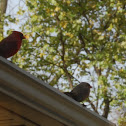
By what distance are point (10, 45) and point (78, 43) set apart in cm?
806

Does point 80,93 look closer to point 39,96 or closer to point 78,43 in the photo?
point 39,96

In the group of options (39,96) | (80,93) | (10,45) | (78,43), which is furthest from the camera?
(78,43)

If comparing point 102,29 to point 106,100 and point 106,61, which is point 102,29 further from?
point 106,100

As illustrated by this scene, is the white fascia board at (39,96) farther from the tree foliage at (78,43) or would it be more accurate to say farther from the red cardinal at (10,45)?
the tree foliage at (78,43)

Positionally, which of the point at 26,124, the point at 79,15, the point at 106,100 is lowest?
the point at 26,124

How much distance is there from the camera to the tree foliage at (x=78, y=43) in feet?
28.5

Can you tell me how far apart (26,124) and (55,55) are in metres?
8.22

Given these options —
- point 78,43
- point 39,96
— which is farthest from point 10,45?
point 78,43

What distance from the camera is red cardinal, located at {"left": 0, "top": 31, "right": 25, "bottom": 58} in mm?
2336

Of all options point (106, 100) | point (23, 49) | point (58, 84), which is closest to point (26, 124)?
point (23, 49)

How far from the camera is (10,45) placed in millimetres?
2396

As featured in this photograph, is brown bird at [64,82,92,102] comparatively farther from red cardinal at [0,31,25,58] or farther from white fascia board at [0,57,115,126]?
red cardinal at [0,31,25,58]

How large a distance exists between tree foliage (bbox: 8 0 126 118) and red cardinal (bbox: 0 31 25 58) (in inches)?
227

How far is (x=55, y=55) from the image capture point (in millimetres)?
10211
